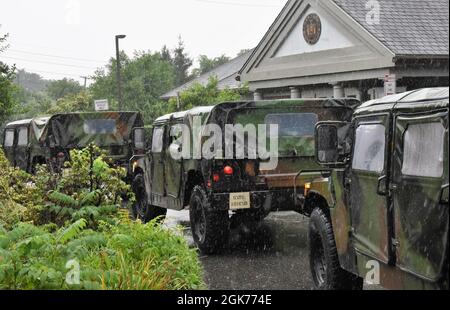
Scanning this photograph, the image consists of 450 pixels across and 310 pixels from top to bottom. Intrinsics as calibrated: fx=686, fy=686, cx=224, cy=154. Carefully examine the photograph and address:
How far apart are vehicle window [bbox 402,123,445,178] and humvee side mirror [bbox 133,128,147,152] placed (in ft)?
27.1

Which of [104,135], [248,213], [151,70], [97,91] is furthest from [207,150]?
[151,70]

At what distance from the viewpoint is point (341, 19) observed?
21.2 metres

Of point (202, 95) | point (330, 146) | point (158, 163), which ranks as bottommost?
point (158, 163)

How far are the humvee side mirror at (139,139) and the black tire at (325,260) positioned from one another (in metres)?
6.34

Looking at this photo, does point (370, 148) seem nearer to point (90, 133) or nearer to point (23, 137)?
point (90, 133)

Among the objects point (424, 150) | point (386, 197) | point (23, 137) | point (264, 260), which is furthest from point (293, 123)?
point (23, 137)

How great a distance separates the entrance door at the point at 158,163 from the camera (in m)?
11.4

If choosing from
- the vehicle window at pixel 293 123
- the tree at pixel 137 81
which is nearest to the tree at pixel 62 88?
the tree at pixel 137 81

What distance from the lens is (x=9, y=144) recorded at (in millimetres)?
23406

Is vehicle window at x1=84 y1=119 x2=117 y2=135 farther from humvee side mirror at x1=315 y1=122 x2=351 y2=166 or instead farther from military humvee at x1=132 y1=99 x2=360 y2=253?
humvee side mirror at x1=315 y1=122 x2=351 y2=166

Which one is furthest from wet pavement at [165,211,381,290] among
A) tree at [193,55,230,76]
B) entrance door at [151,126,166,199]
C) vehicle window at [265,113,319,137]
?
tree at [193,55,230,76]

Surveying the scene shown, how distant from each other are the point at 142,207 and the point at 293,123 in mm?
4748

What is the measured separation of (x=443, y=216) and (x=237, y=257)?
522 cm

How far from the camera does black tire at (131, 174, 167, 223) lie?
497 inches
